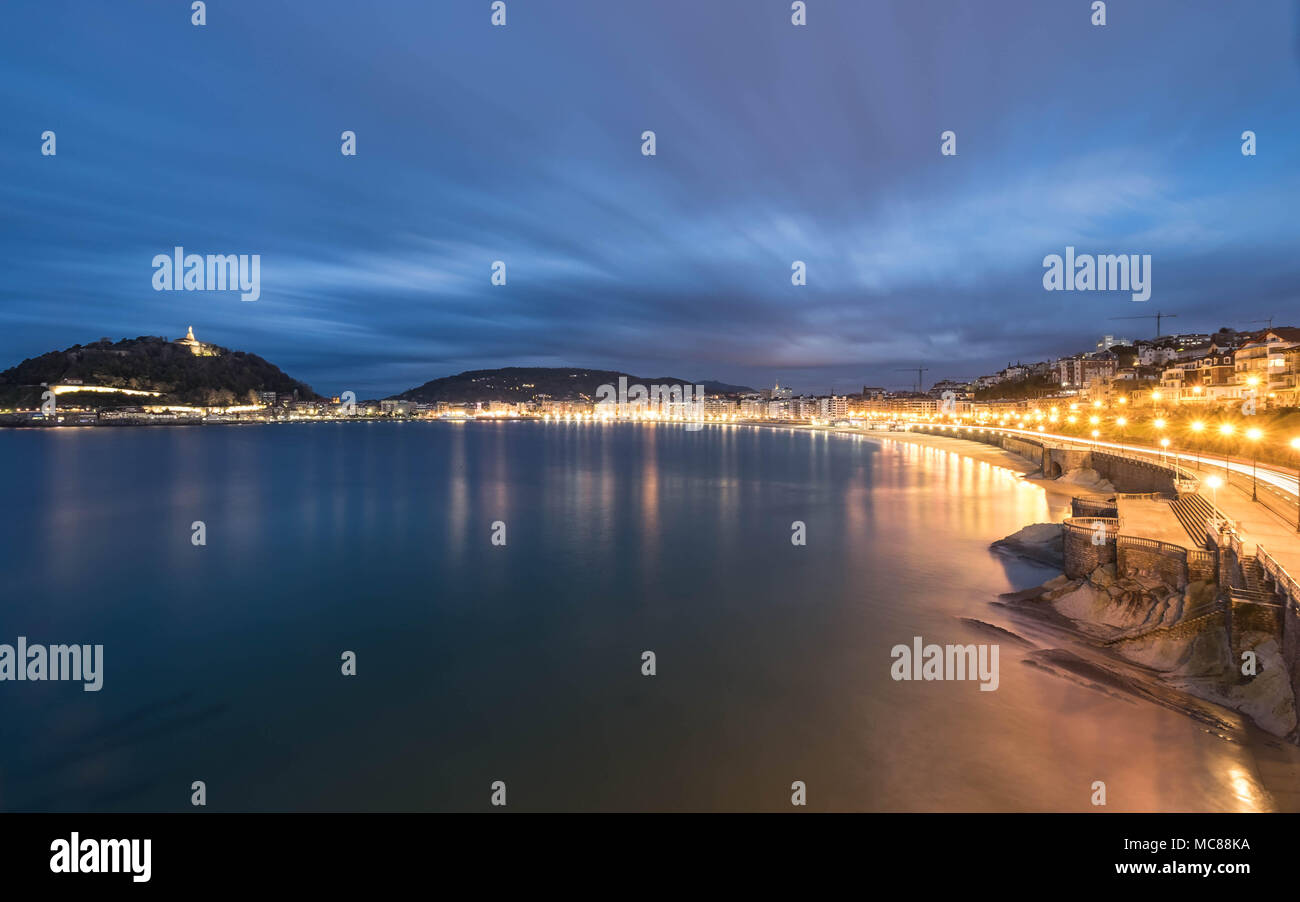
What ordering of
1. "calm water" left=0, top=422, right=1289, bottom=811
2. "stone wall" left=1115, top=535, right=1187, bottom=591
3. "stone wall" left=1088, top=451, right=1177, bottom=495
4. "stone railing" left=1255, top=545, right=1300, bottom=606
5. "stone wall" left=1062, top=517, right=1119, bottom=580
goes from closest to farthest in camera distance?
1. "calm water" left=0, top=422, right=1289, bottom=811
2. "stone railing" left=1255, top=545, right=1300, bottom=606
3. "stone wall" left=1115, top=535, right=1187, bottom=591
4. "stone wall" left=1062, top=517, right=1119, bottom=580
5. "stone wall" left=1088, top=451, right=1177, bottom=495

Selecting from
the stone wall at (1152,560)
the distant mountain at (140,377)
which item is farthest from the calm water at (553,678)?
the distant mountain at (140,377)

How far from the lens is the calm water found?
897 centimetres

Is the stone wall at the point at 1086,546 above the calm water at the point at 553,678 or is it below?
above

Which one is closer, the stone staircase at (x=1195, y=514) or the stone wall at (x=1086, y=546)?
the stone staircase at (x=1195, y=514)

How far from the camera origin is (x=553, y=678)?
1288 cm

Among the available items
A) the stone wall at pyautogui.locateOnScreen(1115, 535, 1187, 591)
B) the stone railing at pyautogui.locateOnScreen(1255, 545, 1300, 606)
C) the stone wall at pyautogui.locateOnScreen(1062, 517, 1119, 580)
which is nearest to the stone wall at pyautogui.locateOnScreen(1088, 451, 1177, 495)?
the stone wall at pyautogui.locateOnScreen(1062, 517, 1119, 580)

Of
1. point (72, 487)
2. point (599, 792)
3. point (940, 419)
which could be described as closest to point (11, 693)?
point (599, 792)

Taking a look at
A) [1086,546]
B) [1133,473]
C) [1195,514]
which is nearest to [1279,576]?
[1086,546]

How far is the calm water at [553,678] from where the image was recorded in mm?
8969

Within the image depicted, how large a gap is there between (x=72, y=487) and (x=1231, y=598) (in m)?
60.5

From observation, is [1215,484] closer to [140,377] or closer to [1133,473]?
[1133,473]

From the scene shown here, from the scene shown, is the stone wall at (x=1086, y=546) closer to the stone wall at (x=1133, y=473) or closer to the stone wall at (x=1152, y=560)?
the stone wall at (x=1152, y=560)

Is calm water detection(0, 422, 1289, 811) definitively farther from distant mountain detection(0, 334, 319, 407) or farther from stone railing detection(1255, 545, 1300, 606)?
distant mountain detection(0, 334, 319, 407)
